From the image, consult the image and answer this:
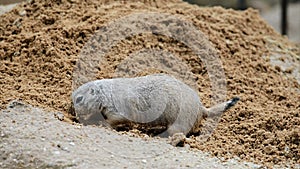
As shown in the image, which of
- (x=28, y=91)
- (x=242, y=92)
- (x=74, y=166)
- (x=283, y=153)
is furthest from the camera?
(x=242, y=92)

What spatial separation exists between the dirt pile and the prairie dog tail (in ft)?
0.18

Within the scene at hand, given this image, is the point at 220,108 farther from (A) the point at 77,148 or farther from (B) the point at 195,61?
(A) the point at 77,148

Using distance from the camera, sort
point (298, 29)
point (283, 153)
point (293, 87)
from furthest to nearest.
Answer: point (298, 29)
point (293, 87)
point (283, 153)

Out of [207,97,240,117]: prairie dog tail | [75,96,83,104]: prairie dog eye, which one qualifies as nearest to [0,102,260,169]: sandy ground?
[75,96,83,104]: prairie dog eye

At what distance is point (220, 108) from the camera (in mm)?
4230

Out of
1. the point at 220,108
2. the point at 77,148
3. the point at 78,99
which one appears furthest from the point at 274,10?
the point at 77,148

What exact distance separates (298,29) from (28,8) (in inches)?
235

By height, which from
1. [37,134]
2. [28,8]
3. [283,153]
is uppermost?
[28,8]

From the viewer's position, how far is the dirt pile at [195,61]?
3988mm

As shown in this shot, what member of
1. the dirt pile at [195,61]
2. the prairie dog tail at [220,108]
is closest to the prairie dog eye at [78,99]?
the dirt pile at [195,61]

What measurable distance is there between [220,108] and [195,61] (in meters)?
0.80

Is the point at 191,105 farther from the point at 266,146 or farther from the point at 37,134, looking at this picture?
the point at 37,134

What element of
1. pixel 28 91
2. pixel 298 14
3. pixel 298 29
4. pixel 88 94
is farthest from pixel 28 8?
pixel 298 14

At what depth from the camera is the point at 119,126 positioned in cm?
389
